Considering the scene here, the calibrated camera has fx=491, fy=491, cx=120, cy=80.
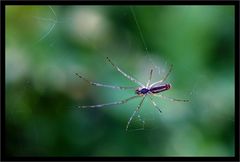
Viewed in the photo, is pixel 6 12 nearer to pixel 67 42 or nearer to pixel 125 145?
pixel 67 42

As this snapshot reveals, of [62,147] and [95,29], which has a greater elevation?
[95,29]

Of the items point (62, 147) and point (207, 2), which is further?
point (62, 147)

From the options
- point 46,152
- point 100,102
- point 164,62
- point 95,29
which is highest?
point 95,29

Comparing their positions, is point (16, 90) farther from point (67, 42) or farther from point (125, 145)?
point (125, 145)

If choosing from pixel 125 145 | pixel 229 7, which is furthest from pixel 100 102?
pixel 229 7

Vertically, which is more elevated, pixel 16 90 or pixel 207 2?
pixel 207 2

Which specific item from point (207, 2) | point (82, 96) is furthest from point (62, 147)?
point (207, 2)
